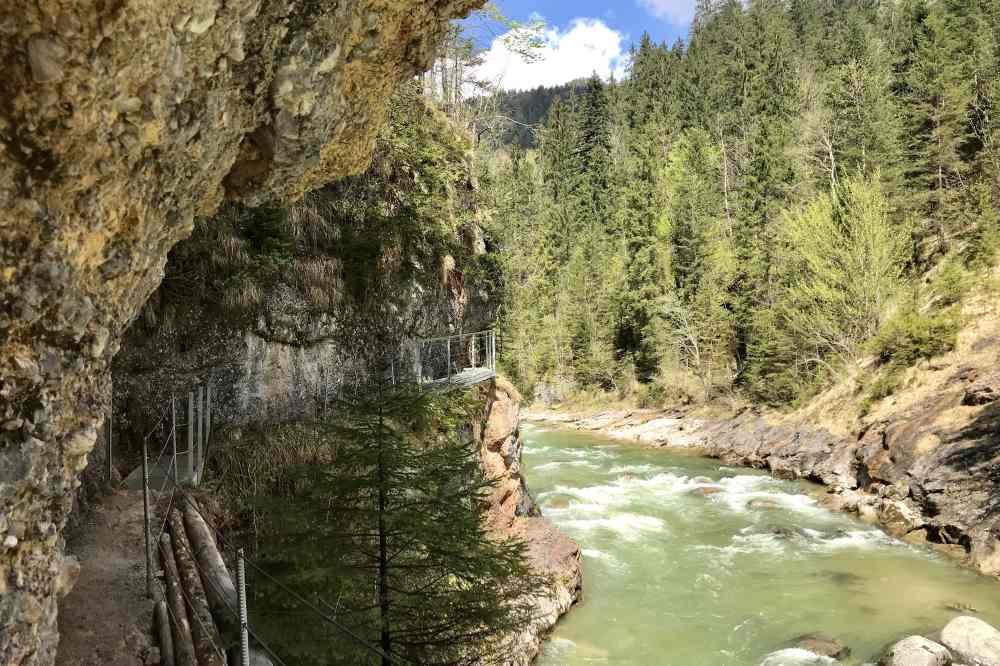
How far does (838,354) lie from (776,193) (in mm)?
13798

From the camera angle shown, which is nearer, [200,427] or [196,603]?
[196,603]

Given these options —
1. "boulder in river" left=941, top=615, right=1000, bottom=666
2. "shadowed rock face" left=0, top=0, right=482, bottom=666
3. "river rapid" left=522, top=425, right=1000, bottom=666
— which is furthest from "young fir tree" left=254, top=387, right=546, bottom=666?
"boulder in river" left=941, top=615, right=1000, bottom=666

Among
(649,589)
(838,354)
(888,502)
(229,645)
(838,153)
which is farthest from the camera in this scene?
(838,153)

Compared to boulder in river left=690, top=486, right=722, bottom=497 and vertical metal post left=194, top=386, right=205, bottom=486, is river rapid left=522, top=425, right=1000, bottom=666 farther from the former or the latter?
vertical metal post left=194, top=386, right=205, bottom=486

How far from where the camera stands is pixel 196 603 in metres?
5.41

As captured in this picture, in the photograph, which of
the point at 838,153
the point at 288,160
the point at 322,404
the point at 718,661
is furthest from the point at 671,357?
the point at 288,160

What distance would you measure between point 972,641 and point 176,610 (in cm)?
1160

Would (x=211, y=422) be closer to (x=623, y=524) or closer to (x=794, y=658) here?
(x=794, y=658)

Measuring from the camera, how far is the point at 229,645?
507 centimetres

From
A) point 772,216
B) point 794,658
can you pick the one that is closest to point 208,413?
point 794,658

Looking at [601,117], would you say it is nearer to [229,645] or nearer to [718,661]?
[718,661]

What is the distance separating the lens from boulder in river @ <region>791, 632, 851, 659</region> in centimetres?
1092

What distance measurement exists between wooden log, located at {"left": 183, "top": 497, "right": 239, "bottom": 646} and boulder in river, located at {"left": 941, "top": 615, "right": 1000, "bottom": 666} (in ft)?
35.6

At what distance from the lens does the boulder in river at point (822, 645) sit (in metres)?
10.9
